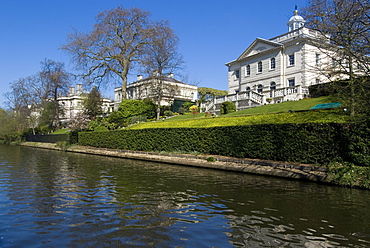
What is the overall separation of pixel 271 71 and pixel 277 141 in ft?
96.1

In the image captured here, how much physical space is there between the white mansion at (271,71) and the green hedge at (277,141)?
479 inches

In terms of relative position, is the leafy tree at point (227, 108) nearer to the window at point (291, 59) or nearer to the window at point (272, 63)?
the window at point (291, 59)

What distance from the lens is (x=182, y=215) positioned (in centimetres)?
611

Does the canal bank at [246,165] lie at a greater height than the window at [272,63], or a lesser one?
lesser

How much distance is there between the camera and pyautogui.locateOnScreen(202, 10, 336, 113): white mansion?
29.0m

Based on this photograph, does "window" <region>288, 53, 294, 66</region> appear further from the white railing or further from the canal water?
the canal water

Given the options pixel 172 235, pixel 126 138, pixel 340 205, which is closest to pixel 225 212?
pixel 172 235

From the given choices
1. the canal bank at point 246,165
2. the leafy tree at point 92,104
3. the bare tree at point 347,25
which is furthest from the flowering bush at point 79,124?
the bare tree at point 347,25

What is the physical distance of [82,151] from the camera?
29.6 meters

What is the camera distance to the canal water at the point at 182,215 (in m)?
4.68

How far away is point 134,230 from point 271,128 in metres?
10.1

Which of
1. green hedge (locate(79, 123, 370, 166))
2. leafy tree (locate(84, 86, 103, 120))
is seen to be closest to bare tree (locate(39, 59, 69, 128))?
leafy tree (locate(84, 86, 103, 120))

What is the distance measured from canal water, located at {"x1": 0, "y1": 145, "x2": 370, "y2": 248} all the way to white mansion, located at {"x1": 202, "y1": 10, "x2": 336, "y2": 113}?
19.9 m

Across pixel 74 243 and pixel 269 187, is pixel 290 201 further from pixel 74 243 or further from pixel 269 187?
pixel 74 243
